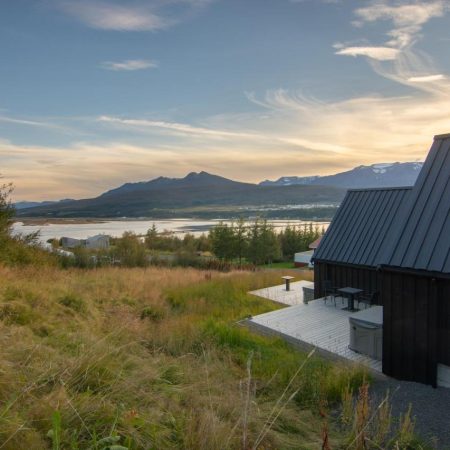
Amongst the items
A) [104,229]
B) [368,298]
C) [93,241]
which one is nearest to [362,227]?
[368,298]

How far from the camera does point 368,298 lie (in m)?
8.75

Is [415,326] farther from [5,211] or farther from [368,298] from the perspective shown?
[5,211]

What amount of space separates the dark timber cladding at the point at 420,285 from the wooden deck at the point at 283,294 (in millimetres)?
5256

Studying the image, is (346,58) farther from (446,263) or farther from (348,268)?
(446,263)

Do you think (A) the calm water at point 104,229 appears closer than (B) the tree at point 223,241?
Yes

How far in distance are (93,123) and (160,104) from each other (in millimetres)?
2392

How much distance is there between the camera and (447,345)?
498cm

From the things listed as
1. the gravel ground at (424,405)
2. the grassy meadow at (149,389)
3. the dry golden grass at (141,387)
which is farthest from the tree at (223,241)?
the gravel ground at (424,405)

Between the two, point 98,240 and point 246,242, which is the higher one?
point 98,240

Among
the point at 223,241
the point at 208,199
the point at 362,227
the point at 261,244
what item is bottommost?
the point at 261,244

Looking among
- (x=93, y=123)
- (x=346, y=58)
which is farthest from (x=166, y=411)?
(x=93, y=123)

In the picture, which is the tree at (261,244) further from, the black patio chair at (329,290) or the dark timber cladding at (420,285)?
the dark timber cladding at (420,285)

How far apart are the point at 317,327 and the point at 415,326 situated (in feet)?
8.88

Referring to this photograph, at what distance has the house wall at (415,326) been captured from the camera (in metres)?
5.00
